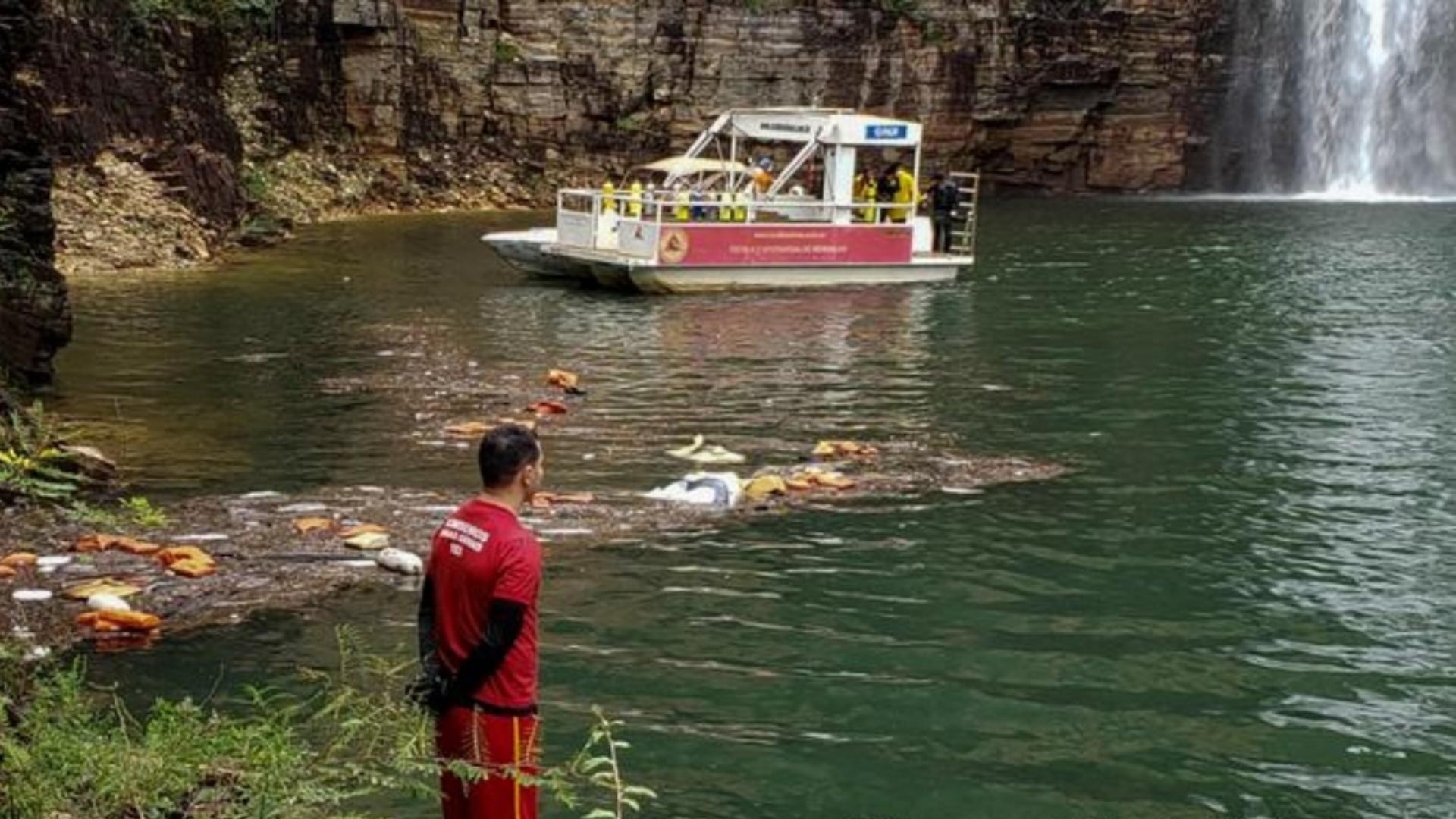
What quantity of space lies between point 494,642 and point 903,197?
1077 inches

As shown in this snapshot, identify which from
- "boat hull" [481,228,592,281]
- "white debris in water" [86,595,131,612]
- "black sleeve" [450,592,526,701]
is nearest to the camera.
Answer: "black sleeve" [450,592,526,701]

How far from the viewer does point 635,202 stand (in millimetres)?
29984

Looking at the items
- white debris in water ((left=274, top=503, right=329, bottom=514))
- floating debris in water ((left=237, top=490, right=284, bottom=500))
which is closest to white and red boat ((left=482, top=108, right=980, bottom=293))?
floating debris in water ((left=237, top=490, right=284, bottom=500))

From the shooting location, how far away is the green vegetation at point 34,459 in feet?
35.9

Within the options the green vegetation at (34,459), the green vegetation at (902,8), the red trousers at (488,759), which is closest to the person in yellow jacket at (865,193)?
the green vegetation at (34,459)

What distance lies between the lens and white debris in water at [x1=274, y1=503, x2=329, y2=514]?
42.7 ft

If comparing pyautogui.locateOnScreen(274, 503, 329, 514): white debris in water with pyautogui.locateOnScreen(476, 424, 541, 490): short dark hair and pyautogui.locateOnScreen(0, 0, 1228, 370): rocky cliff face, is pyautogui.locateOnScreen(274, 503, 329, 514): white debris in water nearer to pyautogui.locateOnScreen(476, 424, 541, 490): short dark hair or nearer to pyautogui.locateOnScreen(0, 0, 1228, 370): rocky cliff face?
pyautogui.locateOnScreen(476, 424, 541, 490): short dark hair

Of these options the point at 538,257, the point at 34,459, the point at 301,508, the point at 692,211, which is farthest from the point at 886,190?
the point at 34,459

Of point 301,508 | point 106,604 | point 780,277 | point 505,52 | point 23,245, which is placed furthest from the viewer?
point 505,52

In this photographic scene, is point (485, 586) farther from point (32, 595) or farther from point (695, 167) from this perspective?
point (695, 167)

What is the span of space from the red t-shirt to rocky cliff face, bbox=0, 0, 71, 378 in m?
12.6

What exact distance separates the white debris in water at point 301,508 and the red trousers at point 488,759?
24.3 feet

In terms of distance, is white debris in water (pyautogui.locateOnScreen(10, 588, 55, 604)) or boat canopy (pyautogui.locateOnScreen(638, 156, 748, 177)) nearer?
white debris in water (pyautogui.locateOnScreen(10, 588, 55, 604))

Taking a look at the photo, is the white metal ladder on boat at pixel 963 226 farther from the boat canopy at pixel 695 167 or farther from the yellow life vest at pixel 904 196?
the boat canopy at pixel 695 167
